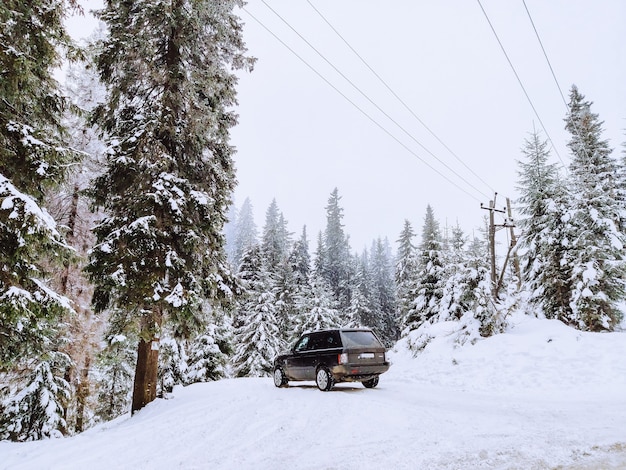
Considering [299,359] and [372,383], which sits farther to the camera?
[299,359]

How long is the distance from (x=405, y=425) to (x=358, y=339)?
4.99 meters

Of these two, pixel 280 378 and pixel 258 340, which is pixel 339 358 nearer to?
pixel 280 378

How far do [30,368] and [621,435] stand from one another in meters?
15.9

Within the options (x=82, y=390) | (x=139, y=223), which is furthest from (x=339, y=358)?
(x=82, y=390)

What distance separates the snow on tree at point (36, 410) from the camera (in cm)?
1238

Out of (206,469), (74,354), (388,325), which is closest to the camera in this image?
(206,469)

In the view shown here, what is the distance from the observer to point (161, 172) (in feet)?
36.3

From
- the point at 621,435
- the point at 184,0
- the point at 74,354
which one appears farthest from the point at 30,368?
the point at 621,435

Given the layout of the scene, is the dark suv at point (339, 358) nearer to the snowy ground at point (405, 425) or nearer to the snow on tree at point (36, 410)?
the snowy ground at point (405, 425)

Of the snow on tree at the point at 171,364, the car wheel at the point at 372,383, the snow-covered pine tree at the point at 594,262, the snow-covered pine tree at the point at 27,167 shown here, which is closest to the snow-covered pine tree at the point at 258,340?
the snow on tree at the point at 171,364

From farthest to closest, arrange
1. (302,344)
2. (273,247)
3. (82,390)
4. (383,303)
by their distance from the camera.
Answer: (383,303)
(273,247)
(82,390)
(302,344)

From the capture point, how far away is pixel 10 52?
268 inches

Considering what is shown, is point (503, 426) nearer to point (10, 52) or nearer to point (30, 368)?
point (10, 52)

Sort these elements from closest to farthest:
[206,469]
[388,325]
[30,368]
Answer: [206,469] < [30,368] < [388,325]
